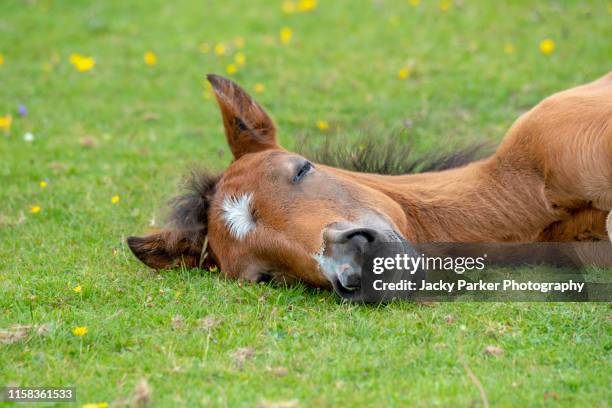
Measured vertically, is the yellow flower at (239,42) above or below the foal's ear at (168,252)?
above

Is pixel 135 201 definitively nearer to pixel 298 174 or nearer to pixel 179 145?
pixel 179 145

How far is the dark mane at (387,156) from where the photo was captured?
6617 millimetres

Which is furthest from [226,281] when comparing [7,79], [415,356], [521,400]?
[7,79]

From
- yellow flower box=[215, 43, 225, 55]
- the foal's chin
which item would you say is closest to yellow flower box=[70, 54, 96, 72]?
yellow flower box=[215, 43, 225, 55]

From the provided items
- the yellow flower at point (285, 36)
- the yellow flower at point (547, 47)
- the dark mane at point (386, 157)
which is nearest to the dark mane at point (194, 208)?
the dark mane at point (386, 157)

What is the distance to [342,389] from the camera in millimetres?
4152

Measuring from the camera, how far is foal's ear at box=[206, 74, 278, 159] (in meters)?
5.90

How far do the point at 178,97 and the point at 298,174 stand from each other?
607cm

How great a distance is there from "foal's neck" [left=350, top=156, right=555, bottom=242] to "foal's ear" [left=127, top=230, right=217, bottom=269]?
1.20 meters

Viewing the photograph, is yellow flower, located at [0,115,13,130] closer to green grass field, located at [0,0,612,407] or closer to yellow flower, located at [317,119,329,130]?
green grass field, located at [0,0,612,407]

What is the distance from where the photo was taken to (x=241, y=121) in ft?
19.4

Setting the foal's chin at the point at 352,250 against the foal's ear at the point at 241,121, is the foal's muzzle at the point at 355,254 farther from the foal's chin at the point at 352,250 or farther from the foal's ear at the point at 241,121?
the foal's ear at the point at 241,121

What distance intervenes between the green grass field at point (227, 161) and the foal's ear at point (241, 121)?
2.69ft

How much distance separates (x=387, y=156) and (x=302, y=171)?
1.44m
